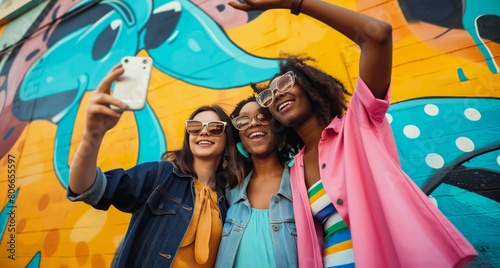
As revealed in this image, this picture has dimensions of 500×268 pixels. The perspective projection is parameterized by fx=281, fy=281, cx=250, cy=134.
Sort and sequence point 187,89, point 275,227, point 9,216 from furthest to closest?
point 9,216 < point 187,89 < point 275,227

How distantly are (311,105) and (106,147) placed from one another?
2602mm

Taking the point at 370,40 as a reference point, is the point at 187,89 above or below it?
below

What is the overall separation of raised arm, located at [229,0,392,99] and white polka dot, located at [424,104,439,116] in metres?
1.11

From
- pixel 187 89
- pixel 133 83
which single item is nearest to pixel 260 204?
Result: pixel 133 83

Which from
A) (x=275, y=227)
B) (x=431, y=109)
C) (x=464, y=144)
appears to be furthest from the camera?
(x=431, y=109)

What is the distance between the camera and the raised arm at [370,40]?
3.34ft

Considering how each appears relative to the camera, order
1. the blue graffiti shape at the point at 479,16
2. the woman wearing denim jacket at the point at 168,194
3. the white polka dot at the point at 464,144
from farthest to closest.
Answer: the blue graffiti shape at the point at 479,16 → the white polka dot at the point at 464,144 → the woman wearing denim jacket at the point at 168,194

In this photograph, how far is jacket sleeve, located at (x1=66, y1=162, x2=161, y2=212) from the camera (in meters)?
1.19

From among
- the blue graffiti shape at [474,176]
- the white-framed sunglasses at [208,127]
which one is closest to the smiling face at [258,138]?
the white-framed sunglasses at [208,127]

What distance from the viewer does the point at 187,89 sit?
3.01 meters

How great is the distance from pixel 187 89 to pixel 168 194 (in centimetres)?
173

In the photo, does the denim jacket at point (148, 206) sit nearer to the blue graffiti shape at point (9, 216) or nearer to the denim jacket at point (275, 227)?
the denim jacket at point (275, 227)

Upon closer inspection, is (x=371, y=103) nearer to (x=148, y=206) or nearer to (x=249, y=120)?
(x=249, y=120)

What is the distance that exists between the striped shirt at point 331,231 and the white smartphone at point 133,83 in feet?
2.78
